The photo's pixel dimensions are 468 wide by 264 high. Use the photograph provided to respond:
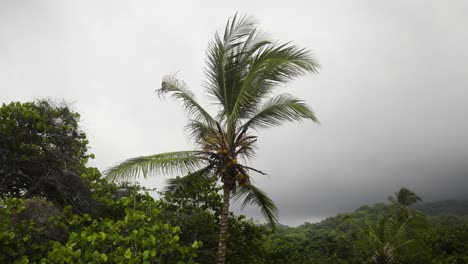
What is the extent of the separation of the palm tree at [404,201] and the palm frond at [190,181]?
86.3ft

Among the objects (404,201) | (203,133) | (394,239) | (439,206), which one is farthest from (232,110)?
(439,206)

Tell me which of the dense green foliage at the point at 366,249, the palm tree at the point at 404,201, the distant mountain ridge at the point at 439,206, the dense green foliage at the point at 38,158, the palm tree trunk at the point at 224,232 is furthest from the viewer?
the distant mountain ridge at the point at 439,206

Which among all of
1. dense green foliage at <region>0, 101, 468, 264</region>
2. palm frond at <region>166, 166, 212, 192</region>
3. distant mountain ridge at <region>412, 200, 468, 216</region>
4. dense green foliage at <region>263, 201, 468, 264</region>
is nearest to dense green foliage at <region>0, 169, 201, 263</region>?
dense green foliage at <region>0, 101, 468, 264</region>

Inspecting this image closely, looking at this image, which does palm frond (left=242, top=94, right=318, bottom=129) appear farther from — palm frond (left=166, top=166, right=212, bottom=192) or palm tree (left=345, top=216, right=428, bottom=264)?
palm tree (left=345, top=216, right=428, bottom=264)

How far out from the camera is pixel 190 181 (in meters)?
9.83

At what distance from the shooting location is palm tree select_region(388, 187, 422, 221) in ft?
103

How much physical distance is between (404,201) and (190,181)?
89.8 ft

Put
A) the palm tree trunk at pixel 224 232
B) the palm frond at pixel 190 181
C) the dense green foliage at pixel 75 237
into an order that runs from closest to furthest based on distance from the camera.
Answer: the dense green foliage at pixel 75 237, the palm tree trunk at pixel 224 232, the palm frond at pixel 190 181

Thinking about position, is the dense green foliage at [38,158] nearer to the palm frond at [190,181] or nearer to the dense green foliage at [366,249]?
the palm frond at [190,181]

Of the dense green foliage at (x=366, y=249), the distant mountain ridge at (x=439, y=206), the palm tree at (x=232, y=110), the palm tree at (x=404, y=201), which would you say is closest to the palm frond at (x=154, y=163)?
the palm tree at (x=232, y=110)

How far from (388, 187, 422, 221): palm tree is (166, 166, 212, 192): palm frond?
26.3m

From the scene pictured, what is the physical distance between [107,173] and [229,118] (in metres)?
3.30

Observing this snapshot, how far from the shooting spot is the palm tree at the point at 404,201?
31.3 m

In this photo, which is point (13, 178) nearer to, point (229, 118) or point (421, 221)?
point (229, 118)
